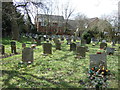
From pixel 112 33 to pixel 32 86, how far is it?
2717 centimetres

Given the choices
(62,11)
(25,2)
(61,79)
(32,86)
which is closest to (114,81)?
(61,79)

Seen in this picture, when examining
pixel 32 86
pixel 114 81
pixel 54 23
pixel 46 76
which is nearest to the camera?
pixel 32 86

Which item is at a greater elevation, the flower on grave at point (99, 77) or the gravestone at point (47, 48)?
the gravestone at point (47, 48)

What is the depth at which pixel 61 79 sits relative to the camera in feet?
15.9

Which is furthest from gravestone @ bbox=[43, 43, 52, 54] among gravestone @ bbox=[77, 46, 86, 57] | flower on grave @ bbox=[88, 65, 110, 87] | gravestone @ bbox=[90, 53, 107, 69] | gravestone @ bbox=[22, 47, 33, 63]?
flower on grave @ bbox=[88, 65, 110, 87]

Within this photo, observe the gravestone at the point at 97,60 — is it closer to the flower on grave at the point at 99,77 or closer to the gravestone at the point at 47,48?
the flower on grave at the point at 99,77

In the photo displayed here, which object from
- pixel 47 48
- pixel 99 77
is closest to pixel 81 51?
pixel 47 48

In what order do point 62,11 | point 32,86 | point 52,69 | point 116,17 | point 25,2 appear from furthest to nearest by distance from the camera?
point 62,11 < point 116,17 < point 25,2 < point 52,69 < point 32,86

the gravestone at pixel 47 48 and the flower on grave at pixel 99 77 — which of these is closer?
the flower on grave at pixel 99 77

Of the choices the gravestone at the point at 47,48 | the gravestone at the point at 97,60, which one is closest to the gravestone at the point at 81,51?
the gravestone at the point at 47,48

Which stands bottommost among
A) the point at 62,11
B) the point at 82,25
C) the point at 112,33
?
the point at 112,33

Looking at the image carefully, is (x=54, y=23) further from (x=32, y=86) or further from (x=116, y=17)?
(x=32, y=86)

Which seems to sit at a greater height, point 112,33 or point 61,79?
point 112,33

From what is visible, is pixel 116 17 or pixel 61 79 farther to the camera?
pixel 116 17
